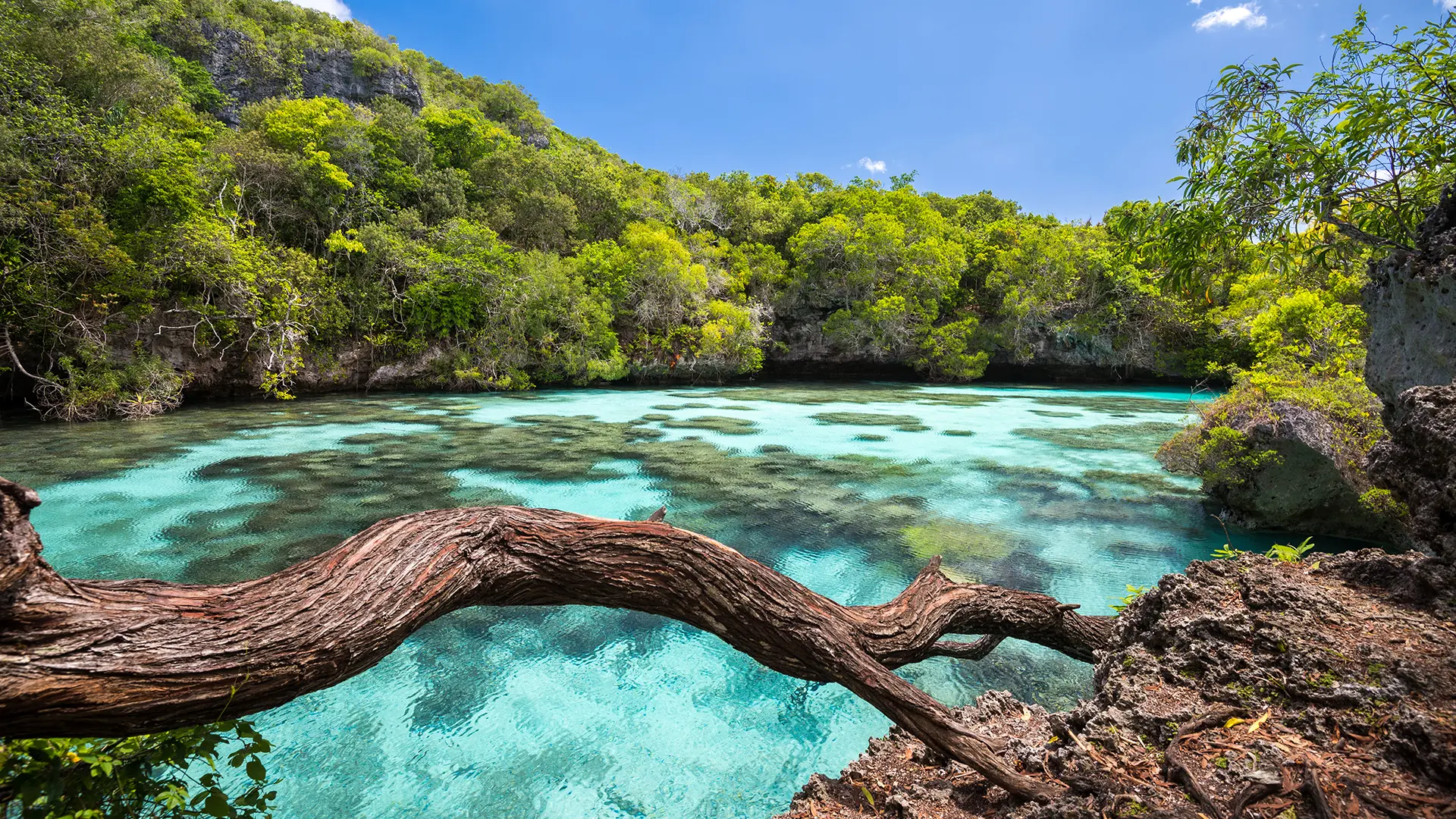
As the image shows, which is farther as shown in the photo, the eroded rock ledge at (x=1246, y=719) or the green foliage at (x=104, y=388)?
the green foliage at (x=104, y=388)

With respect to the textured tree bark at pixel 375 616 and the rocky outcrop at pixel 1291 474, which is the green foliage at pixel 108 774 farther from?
the rocky outcrop at pixel 1291 474

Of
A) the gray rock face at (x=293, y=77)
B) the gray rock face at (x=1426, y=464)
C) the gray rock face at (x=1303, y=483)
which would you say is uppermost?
the gray rock face at (x=293, y=77)

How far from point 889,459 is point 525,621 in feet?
22.7

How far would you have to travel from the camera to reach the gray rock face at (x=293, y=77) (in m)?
28.8

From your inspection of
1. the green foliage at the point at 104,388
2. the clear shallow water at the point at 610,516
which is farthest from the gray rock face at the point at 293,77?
the clear shallow water at the point at 610,516

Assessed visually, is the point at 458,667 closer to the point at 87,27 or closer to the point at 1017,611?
the point at 1017,611

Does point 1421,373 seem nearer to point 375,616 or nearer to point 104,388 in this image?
point 375,616

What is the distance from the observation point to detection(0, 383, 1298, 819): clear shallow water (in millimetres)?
2916

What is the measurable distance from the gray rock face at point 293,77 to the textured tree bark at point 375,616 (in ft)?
112

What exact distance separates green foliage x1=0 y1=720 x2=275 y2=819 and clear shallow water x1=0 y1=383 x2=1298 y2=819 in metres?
1.44

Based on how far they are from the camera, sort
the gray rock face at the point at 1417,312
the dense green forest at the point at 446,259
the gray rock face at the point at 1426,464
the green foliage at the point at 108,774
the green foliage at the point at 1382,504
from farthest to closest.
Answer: the dense green forest at the point at 446,259, the green foliage at the point at 1382,504, the gray rock face at the point at 1417,312, the gray rock face at the point at 1426,464, the green foliage at the point at 108,774

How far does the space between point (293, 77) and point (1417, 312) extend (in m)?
43.4

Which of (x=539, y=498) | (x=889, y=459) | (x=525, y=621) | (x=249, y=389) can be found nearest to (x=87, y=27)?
(x=249, y=389)

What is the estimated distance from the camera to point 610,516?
6707mm
